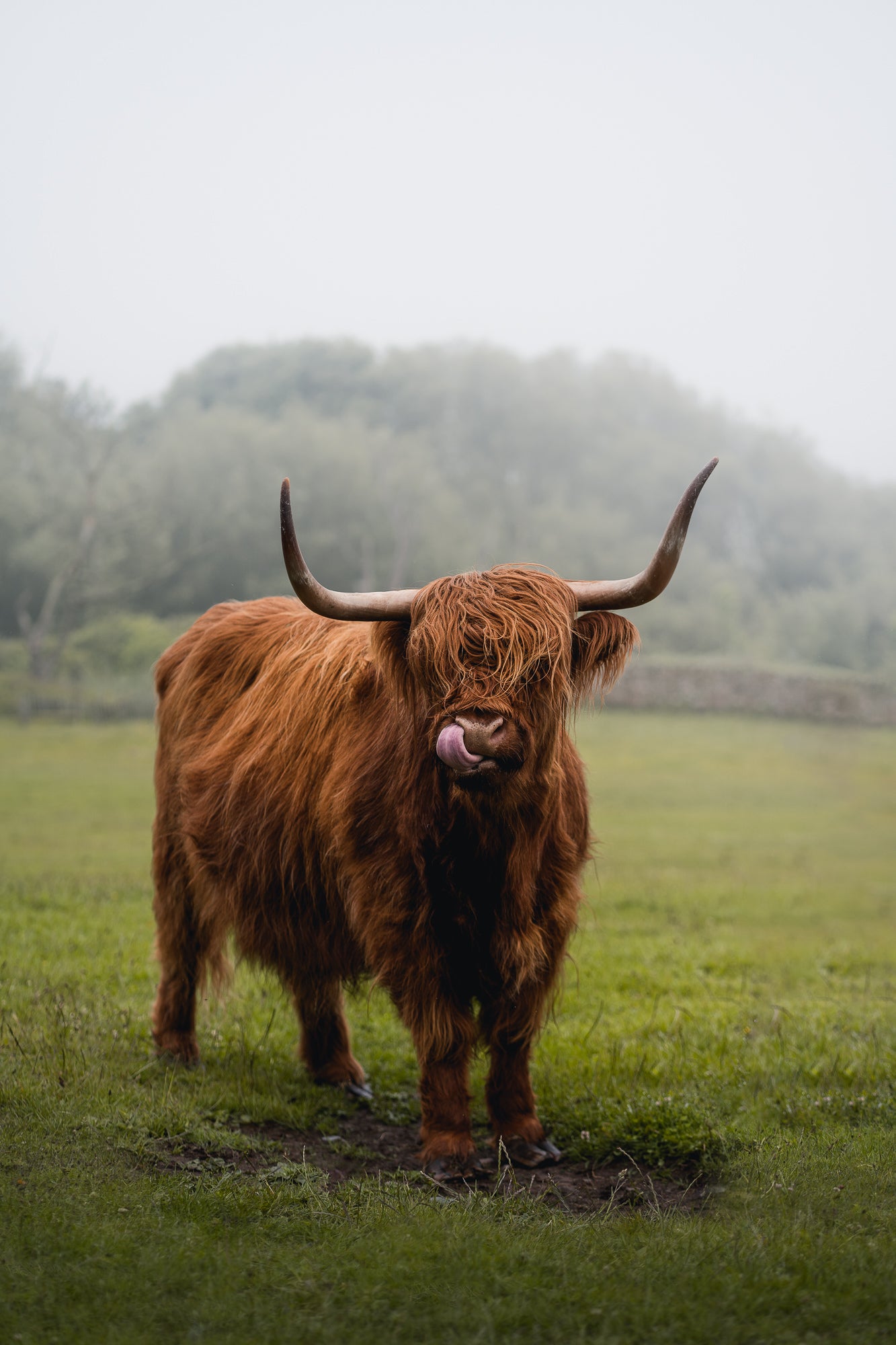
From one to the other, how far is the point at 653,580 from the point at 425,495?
22983 mm

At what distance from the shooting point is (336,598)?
3.47m

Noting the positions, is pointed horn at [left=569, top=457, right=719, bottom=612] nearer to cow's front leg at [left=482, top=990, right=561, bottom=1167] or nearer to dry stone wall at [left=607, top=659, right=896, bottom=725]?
cow's front leg at [left=482, top=990, right=561, bottom=1167]

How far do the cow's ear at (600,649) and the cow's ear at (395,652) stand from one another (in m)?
0.55

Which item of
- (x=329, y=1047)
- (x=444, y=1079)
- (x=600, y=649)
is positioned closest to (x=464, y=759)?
(x=600, y=649)

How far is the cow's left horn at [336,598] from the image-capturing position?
10.8 feet

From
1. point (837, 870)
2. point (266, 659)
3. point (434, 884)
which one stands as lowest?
point (837, 870)

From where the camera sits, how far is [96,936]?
729cm

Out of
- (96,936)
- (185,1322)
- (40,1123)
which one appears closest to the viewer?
(185,1322)

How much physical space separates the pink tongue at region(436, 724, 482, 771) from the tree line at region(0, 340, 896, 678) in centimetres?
1680

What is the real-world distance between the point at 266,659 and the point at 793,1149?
2.78 meters

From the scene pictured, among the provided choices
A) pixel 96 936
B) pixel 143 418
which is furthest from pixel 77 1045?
pixel 143 418

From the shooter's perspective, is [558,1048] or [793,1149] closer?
[793,1149]

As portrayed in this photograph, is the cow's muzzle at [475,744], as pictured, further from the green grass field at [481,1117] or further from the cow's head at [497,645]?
the green grass field at [481,1117]

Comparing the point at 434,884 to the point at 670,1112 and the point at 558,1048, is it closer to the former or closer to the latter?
the point at 670,1112
